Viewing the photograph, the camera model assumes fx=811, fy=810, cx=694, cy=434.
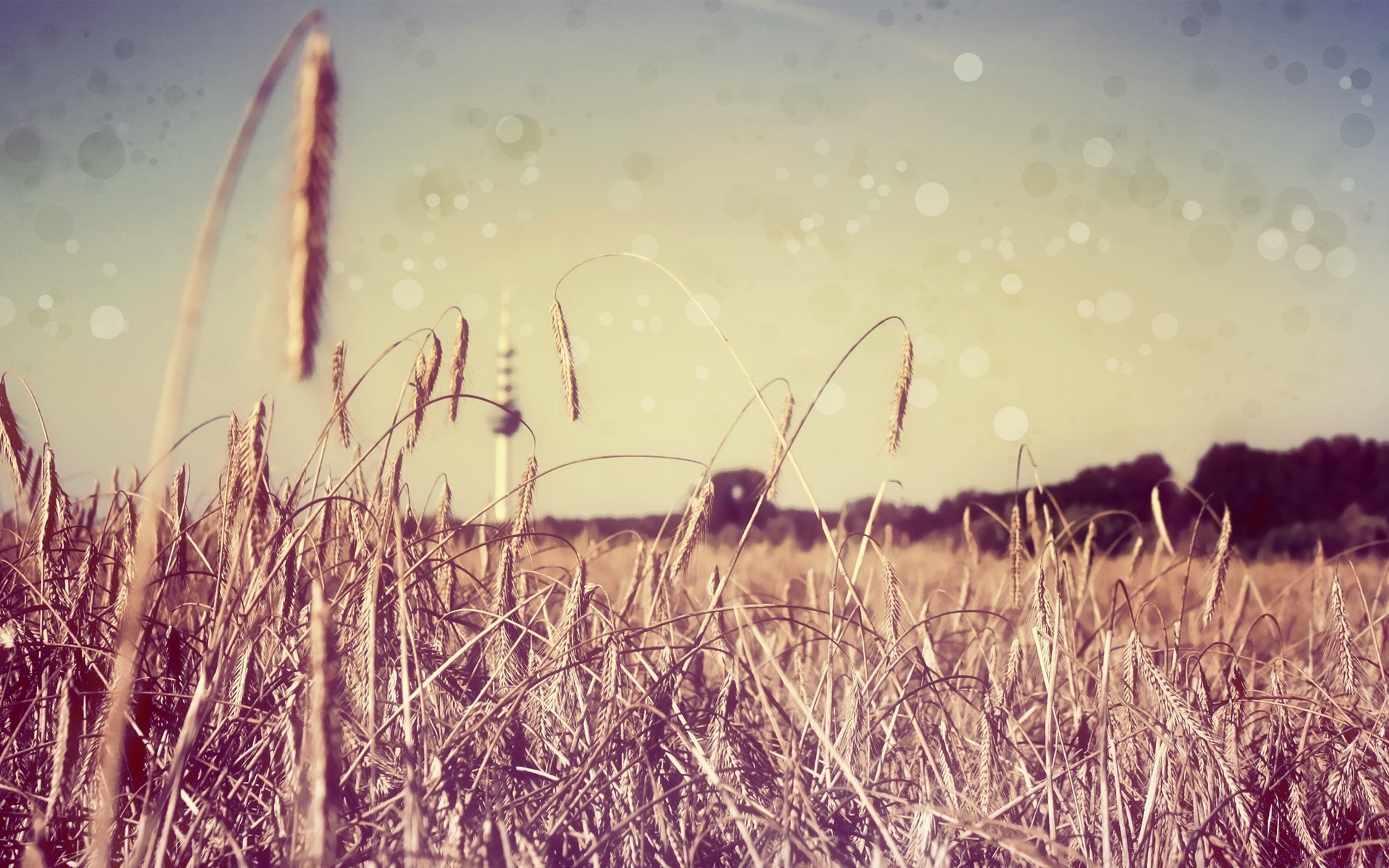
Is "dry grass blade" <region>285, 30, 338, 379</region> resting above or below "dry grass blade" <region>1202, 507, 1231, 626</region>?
above

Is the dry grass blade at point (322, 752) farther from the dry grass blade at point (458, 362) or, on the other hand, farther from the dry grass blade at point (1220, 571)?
the dry grass blade at point (1220, 571)

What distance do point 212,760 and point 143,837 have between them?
0.45 metres

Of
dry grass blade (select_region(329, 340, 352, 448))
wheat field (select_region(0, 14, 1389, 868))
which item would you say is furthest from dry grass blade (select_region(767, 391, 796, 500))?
dry grass blade (select_region(329, 340, 352, 448))

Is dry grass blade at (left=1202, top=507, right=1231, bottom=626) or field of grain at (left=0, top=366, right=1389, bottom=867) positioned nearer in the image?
field of grain at (left=0, top=366, right=1389, bottom=867)

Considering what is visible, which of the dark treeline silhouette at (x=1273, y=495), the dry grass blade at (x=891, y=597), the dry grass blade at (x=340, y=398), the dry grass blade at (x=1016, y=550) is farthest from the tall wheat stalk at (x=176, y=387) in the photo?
the dark treeline silhouette at (x=1273, y=495)

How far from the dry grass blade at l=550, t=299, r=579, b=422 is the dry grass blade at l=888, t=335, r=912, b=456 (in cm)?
59

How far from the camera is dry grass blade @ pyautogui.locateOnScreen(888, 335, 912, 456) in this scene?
152 centimetres

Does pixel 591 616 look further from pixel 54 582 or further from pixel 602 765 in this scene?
pixel 54 582

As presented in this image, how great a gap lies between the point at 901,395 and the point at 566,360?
2.06 feet

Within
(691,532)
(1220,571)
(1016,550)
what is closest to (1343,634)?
(1220,571)

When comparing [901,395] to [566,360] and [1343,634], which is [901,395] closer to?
[566,360]

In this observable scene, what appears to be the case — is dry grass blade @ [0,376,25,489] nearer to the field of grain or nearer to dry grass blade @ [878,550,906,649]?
the field of grain

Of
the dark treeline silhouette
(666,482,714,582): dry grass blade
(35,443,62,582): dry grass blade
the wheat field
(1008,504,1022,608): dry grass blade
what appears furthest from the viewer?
the dark treeline silhouette

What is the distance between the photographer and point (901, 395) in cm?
153
